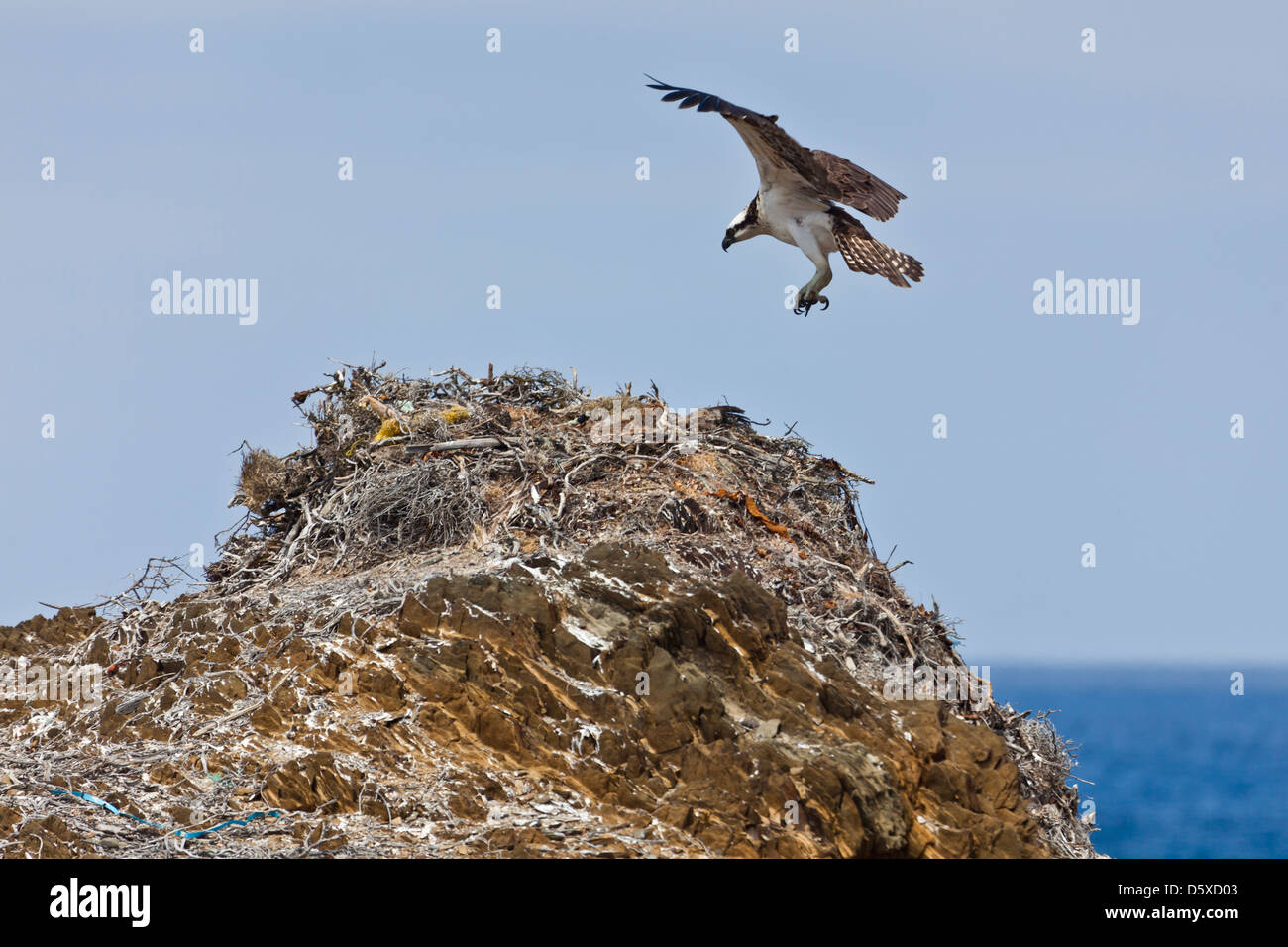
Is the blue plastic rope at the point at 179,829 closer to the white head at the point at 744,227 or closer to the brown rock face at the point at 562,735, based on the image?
the brown rock face at the point at 562,735

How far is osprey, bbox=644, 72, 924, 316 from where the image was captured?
13273 millimetres

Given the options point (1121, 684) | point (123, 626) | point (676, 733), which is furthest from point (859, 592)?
point (1121, 684)

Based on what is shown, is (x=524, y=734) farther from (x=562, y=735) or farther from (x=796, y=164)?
(x=796, y=164)

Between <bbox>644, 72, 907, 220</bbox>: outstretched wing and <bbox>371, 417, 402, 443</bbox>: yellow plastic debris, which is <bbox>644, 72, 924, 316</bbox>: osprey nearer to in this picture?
<bbox>644, 72, 907, 220</bbox>: outstretched wing

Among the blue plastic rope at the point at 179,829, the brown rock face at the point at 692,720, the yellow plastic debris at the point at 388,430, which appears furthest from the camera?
the yellow plastic debris at the point at 388,430

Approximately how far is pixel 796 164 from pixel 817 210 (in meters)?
0.75

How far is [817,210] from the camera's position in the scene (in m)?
13.8

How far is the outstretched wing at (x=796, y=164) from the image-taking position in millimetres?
12055

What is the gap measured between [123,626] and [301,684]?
2860 millimetres

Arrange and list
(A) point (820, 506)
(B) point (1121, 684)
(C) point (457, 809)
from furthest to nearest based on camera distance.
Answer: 1. (B) point (1121, 684)
2. (A) point (820, 506)
3. (C) point (457, 809)

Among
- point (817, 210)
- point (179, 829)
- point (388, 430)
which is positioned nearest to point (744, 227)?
point (817, 210)

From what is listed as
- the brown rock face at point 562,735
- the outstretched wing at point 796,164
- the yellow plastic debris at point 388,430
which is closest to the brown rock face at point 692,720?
the brown rock face at point 562,735

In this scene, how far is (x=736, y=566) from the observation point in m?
11.1

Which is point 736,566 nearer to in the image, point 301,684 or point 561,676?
point 561,676
